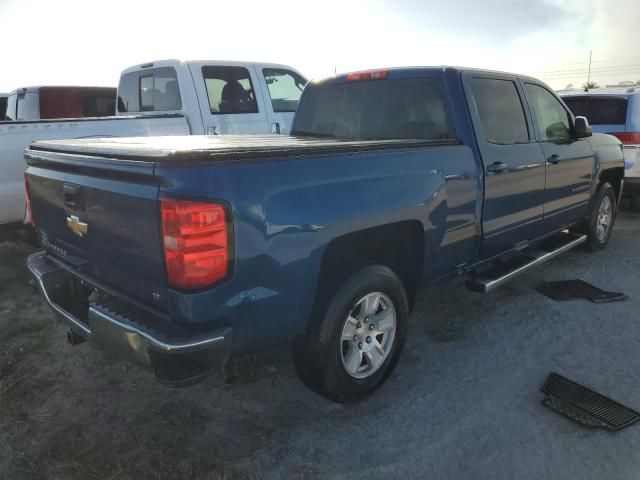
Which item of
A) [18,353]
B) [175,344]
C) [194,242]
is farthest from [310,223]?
[18,353]

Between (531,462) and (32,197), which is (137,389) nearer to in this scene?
(32,197)

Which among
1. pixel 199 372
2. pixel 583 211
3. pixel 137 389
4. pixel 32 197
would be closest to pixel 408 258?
pixel 199 372

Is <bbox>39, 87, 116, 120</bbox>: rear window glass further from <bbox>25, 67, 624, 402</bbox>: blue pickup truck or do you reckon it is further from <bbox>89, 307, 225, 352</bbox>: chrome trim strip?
<bbox>89, 307, 225, 352</bbox>: chrome trim strip

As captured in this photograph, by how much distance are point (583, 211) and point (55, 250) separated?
4.87 m

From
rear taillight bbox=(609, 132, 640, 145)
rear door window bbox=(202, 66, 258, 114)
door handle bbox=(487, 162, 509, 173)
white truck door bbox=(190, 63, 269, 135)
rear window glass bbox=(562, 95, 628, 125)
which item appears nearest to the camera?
door handle bbox=(487, 162, 509, 173)

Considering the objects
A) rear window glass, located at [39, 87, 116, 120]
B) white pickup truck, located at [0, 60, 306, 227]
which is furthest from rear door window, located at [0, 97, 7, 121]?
white pickup truck, located at [0, 60, 306, 227]

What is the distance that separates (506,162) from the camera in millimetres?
3850

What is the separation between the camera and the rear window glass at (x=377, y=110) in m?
3.77

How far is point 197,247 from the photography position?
218 centimetres

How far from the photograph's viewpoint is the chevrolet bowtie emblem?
9.16 feet

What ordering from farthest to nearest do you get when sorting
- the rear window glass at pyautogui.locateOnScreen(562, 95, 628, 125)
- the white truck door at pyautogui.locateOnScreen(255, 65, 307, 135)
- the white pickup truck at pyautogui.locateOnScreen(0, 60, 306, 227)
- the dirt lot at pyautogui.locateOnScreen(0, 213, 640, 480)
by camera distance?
the rear window glass at pyautogui.locateOnScreen(562, 95, 628, 125)
the white truck door at pyautogui.locateOnScreen(255, 65, 307, 135)
the white pickup truck at pyautogui.locateOnScreen(0, 60, 306, 227)
the dirt lot at pyautogui.locateOnScreen(0, 213, 640, 480)

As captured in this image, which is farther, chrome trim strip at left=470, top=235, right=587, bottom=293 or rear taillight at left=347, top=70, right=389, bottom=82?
rear taillight at left=347, top=70, right=389, bottom=82

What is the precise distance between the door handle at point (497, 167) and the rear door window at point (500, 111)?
0.18m

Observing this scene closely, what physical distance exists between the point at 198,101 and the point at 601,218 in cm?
497
